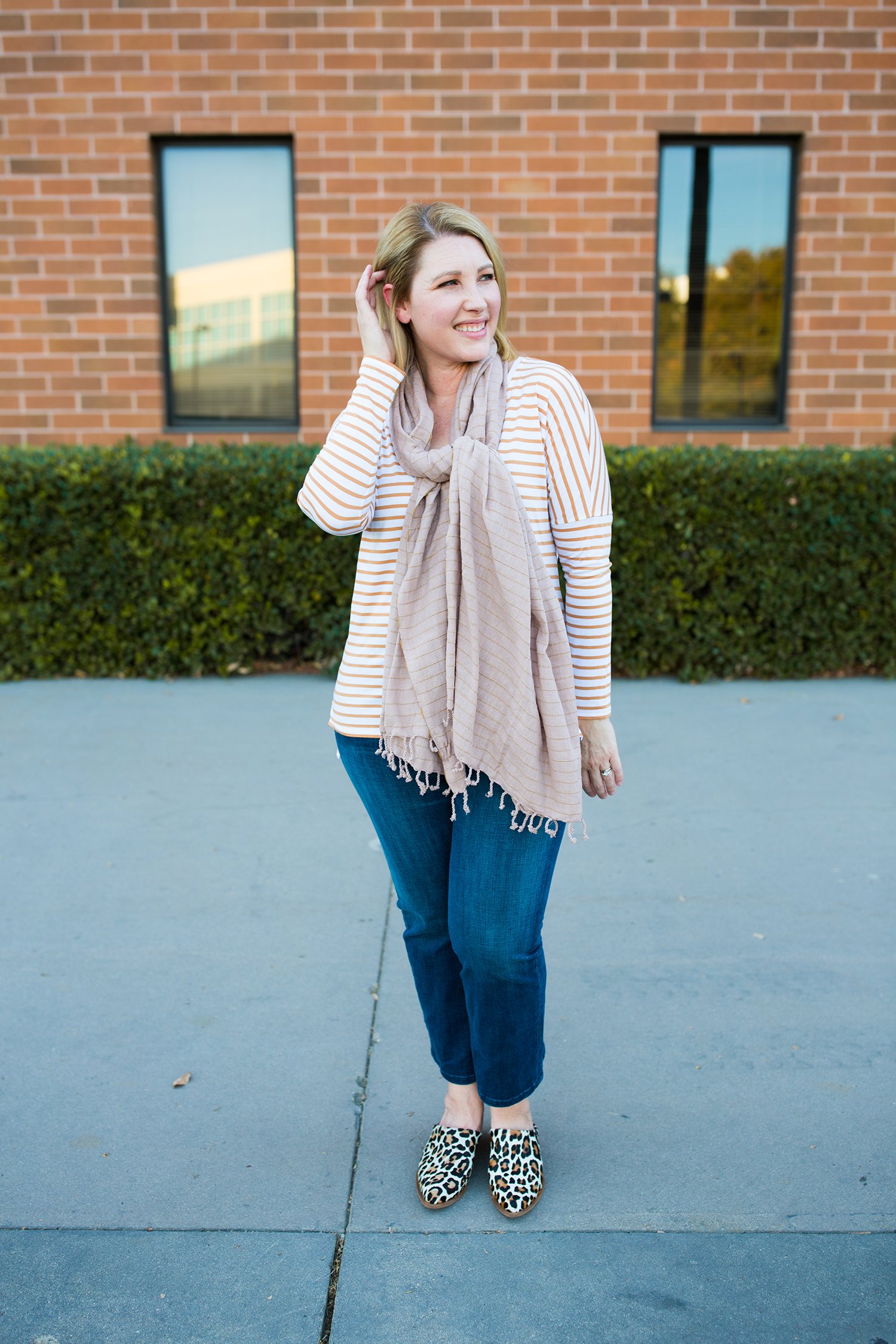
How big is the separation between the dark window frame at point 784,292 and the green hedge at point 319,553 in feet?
2.90

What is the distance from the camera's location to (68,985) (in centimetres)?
328

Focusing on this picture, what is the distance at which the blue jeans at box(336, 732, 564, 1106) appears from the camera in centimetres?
221

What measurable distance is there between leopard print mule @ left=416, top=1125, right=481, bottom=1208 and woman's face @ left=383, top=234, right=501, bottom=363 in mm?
1646

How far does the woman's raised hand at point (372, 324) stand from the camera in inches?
89.5

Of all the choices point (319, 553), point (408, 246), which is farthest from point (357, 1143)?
point (319, 553)

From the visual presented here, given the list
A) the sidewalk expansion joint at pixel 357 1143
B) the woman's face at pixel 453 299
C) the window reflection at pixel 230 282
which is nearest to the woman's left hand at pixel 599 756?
the woman's face at pixel 453 299

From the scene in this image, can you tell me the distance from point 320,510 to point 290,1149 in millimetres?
1439

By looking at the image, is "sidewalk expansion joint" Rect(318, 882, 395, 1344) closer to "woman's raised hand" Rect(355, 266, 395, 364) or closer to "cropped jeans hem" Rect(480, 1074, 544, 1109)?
"cropped jeans hem" Rect(480, 1074, 544, 1109)

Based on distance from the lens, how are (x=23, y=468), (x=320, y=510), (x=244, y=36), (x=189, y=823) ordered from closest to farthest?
(x=320, y=510) → (x=189, y=823) → (x=23, y=468) → (x=244, y=36)

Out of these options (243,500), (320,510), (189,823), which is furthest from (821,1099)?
(243,500)

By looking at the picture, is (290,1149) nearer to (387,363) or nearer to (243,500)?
(387,363)

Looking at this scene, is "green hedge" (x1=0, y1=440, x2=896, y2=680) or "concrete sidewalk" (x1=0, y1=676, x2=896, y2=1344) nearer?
"concrete sidewalk" (x1=0, y1=676, x2=896, y2=1344)

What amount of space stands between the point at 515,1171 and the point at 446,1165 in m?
0.15

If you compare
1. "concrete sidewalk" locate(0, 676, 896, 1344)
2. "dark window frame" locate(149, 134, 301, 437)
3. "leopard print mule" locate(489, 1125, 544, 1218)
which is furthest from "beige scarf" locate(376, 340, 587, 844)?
"dark window frame" locate(149, 134, 301, 437)
